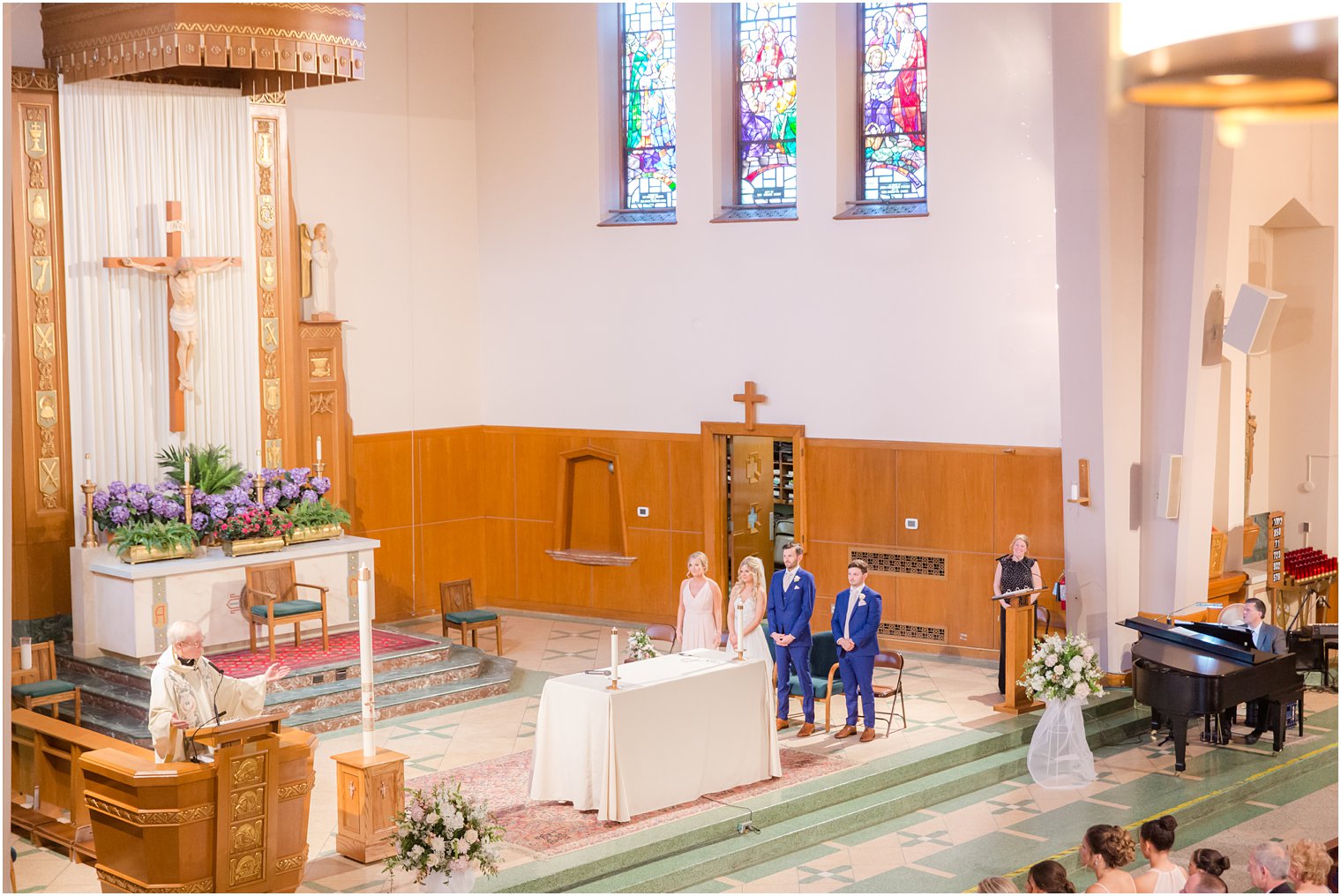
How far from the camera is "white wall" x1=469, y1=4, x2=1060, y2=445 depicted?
12.8 m

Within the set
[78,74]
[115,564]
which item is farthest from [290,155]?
[115,564]

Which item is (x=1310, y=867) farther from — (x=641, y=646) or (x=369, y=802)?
(x=641, y=646)

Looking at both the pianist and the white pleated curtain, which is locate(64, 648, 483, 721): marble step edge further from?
the pianist

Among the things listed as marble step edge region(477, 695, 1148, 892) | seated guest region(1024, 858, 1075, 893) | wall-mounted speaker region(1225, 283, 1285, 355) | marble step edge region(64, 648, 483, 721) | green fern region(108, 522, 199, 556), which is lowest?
marble step edge region(477, 695, 1148, 892)

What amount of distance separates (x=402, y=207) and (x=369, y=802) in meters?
8.37

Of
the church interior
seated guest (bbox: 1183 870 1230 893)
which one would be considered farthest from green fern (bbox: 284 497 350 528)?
seated guest (bbox: 1183 870 1230 893)

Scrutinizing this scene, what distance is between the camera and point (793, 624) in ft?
34.6

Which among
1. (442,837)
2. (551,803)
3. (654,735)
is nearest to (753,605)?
(654,735)

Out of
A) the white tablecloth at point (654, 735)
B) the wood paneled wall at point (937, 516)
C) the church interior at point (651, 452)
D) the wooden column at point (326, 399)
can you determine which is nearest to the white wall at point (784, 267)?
the church interior at point (651, 452)

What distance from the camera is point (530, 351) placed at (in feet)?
51.1

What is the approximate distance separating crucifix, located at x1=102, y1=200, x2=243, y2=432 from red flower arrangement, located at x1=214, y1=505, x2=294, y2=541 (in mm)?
1174

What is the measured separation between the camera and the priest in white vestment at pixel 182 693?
7.22 metres

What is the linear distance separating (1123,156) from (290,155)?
7801mm

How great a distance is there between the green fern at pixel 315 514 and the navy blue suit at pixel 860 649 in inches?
190
